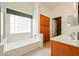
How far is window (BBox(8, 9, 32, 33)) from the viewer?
1.76 m

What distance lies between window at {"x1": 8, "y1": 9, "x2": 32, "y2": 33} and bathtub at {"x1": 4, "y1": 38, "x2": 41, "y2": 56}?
0.27 metres

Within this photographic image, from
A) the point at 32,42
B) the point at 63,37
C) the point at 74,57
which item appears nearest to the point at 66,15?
the point at 63,37

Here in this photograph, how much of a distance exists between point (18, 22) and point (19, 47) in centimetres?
60

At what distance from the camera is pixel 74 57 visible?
45.5 inches

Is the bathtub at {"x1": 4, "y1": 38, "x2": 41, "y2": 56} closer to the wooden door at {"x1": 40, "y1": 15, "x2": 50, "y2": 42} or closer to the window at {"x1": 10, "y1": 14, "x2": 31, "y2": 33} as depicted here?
the window at {"x1": 10, "y1": 14, "x2": 31, "y2": 33}

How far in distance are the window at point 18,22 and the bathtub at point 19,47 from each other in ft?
0.89

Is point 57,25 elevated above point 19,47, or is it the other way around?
point 57,25

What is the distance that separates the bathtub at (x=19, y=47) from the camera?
1.73 m

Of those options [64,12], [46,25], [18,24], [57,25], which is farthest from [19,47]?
[64,12]

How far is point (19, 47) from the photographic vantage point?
6.92 ft

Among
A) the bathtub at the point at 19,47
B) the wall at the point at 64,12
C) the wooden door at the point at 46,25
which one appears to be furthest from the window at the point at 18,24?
the wall at the point at 64,12

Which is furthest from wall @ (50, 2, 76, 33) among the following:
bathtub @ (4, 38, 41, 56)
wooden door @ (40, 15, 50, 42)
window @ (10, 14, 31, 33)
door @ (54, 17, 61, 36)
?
bathtub @ (4, 38, 41, 56)

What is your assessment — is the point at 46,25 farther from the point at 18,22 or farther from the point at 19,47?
the point at 19,47

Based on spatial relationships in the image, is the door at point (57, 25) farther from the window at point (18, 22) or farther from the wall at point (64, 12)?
the window at point (18, 22)
